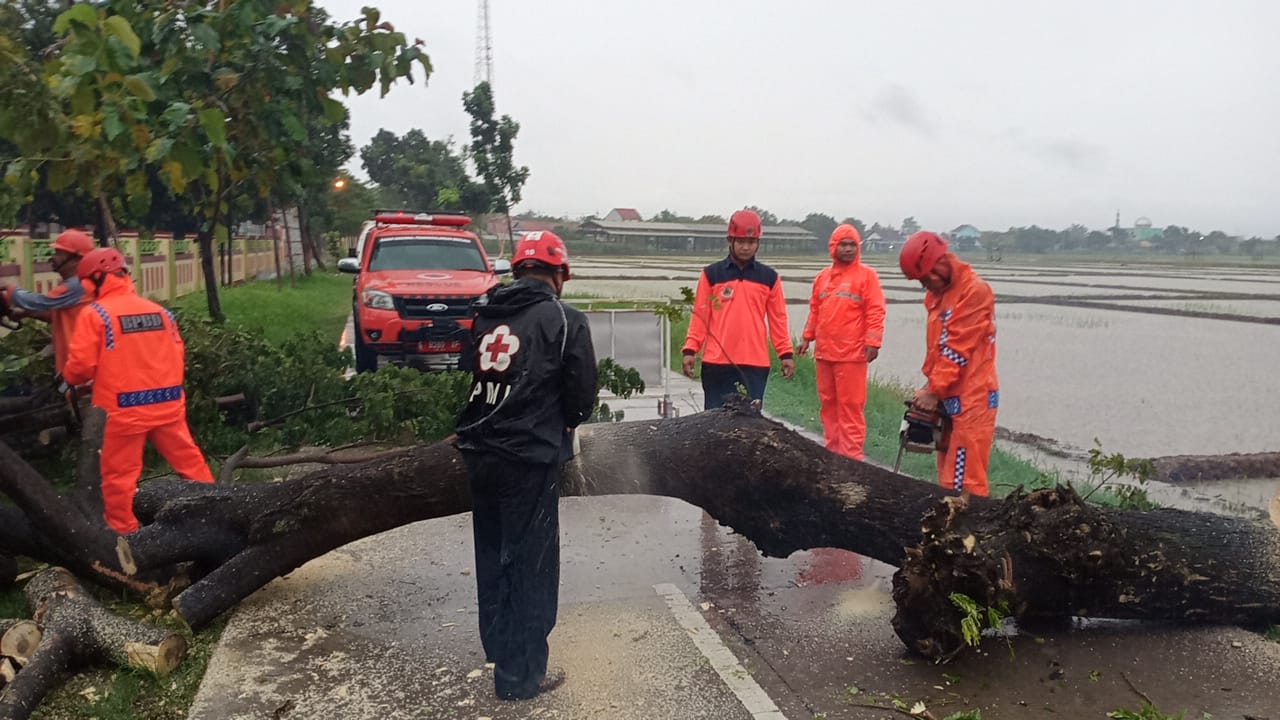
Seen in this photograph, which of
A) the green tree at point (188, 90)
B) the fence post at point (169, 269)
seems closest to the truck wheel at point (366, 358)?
the green tree at point (188, 90)

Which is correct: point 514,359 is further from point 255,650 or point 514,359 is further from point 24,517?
point 24,517

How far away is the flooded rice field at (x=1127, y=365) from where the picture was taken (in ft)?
34.8

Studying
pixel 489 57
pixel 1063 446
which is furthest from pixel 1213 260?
pixel 1063 446

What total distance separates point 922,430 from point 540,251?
245cm

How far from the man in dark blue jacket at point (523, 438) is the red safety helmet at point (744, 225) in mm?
2605

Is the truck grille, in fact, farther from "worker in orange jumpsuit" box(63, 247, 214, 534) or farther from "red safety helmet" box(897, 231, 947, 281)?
"red safety helmet" box(897, 231, 947, 281)

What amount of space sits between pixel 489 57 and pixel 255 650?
37936mm

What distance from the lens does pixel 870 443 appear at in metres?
8.24

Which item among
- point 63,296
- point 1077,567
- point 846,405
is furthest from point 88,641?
point 846,405

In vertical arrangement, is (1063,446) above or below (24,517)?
below

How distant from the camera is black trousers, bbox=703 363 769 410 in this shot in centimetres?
656

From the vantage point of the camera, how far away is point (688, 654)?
4211 millimetres

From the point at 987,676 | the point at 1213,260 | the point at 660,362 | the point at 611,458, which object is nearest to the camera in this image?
the point at 987,676

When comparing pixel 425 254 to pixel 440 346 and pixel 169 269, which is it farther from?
pixel 169 269
